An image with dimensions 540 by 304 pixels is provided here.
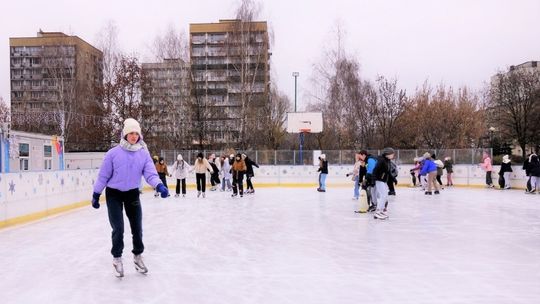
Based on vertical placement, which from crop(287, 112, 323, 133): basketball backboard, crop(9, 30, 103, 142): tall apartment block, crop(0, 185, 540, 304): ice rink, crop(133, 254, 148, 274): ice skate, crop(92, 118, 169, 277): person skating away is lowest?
crop(0, 185, 540, 304): ice rink

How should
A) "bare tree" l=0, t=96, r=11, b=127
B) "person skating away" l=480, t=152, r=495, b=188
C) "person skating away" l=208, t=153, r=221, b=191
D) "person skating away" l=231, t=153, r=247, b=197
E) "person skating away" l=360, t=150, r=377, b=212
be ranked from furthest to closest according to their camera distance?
1. "bare tree" l=0, t=96, r=11, b=127
2. "person skating away" l=480, t=152, r=495, b=188
3. "person skating away" l=208, t=153, r=221, b=191
4. "person skating away" l=231, t=153, r=247, b=197
5. "person skating away" l=360, t=150, r=377, b=212

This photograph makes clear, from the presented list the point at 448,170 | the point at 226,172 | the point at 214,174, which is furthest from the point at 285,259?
the point at 448,170

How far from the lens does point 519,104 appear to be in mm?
40594

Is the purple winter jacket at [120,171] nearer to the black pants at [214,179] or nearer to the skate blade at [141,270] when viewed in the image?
the skate blade at [141,270]

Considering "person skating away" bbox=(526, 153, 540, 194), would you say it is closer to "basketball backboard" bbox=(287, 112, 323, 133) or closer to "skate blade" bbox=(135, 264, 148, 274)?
"basketball backboard" bbox=(287, 112, 323, 133)

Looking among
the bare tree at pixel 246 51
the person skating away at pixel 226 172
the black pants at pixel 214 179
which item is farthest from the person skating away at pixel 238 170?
A: the bare tree at pixel 246 51

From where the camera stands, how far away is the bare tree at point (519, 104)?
3973 cm

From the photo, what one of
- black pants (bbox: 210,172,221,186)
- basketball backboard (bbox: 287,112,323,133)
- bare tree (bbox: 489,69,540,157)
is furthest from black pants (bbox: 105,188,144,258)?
bare tree (bbox: 489,69,540,157)

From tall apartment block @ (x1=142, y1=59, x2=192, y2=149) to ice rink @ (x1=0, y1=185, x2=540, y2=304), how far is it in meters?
21.1

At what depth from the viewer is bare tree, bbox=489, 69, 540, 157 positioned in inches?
1564

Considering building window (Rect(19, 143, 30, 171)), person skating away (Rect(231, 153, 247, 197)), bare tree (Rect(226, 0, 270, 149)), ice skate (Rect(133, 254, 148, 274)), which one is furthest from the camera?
bare tree (Rect(226, 0, 270, 149))

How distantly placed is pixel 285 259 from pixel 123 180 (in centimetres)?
220

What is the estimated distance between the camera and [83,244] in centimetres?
676

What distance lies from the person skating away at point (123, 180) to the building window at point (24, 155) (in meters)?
12.0
